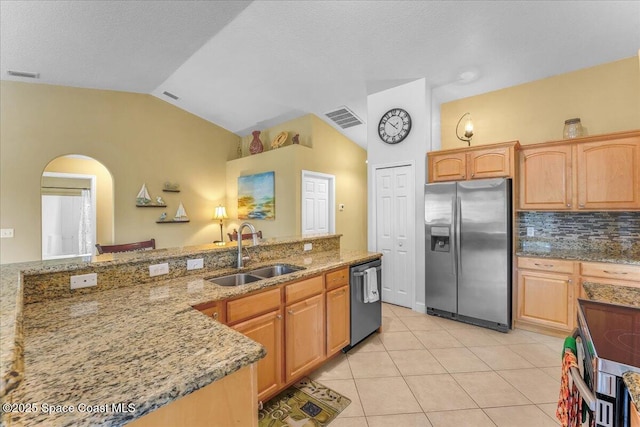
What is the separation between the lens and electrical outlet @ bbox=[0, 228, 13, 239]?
3.78 meters

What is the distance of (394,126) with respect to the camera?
146 inches

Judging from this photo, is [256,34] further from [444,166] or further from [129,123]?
[129,123]

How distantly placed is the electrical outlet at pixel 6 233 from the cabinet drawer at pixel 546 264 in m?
6.50

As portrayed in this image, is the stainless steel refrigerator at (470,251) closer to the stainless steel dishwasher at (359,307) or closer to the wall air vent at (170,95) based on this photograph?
the stainless steel dishwasher at (359,307)

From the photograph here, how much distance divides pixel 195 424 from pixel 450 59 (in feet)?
12.1

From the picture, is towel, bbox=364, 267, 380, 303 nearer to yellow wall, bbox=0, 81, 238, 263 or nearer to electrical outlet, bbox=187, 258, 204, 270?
electrical outlet, bbox=187, 258, 204, 270

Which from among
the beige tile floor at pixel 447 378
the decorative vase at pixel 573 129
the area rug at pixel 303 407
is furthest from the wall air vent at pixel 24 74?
the decorative vase at pixel 573 129

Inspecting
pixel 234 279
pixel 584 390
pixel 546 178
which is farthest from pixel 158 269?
pixel 546 178

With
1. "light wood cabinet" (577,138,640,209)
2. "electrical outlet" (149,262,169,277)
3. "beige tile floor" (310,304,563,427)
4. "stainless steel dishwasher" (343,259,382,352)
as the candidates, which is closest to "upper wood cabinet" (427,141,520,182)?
"light wood cabinet" (577,138,640,209)

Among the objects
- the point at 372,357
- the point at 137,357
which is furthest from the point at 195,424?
the point at 372,357

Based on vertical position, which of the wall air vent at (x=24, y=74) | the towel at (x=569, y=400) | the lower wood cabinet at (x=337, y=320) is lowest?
the lower wood cabinet at (x=337, y=320)

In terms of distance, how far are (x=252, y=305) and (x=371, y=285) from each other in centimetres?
129

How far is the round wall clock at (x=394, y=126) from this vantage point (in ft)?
11.8

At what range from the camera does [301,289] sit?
2021 millimetres
